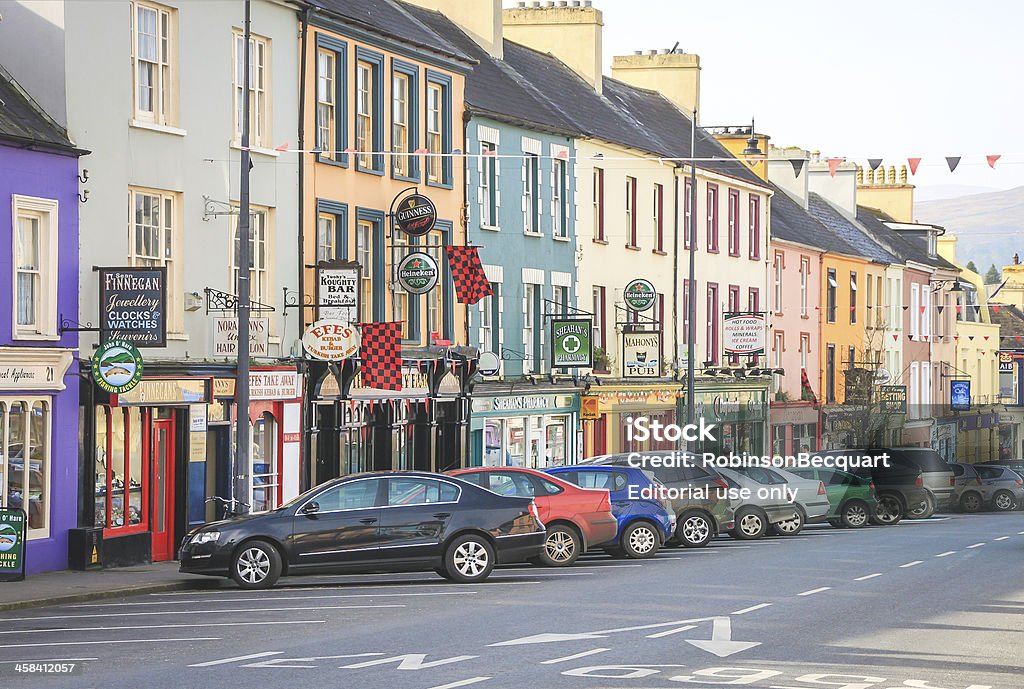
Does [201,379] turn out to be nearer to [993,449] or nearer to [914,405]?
[914,405]

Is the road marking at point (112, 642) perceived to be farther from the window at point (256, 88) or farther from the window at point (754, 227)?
the window at point (754, 227)

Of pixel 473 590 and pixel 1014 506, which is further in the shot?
pixel 1014 506

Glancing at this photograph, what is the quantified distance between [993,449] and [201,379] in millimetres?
69781

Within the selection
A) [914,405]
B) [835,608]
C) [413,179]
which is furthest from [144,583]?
[914,405]

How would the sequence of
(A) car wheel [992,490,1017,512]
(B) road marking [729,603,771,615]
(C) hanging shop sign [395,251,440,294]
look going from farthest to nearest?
1. (A) car wheel [992,490,1017,512]
2. (C) hanging shop sign [395,251,440,294]
3. (B) road marking [729,603,771,615]

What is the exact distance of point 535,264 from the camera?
42.1 metres

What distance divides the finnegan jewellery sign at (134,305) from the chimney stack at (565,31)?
2798cm

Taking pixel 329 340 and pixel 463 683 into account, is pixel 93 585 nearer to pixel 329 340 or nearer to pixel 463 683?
pixel 329 340

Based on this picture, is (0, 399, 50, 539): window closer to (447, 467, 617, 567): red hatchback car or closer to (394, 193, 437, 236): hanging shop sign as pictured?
(447, 467, 617, 567): red hatchback car

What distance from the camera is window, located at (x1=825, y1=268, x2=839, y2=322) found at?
65.1m

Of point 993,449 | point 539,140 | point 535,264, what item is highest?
point 539,140

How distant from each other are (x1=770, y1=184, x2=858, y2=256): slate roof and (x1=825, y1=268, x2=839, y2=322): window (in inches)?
38.7

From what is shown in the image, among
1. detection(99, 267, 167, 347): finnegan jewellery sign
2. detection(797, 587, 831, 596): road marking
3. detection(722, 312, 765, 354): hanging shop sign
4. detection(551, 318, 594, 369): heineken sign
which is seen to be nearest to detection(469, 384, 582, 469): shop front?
detection(551, 318, 594, 369): heineken sign

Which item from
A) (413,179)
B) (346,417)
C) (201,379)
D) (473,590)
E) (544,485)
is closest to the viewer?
(473,590)
